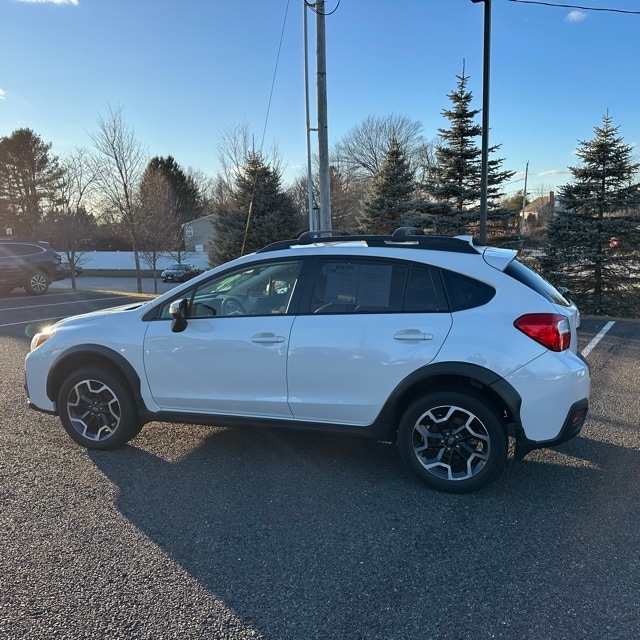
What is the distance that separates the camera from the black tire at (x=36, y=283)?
16.5 metres

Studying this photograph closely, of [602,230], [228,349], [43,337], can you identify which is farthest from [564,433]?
[602,230]

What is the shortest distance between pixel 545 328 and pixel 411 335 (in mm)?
862

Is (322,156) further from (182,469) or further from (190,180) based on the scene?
(190,180)

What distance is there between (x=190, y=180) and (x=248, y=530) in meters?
65.8

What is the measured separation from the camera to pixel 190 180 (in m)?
63.9

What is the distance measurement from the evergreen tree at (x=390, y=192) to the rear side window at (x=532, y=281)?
15.2m

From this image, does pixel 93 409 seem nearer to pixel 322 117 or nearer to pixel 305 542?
pixel 305 542

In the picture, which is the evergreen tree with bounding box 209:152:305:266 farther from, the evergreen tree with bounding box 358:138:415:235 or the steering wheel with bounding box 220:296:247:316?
the steering wheel with bounding box 220:296:247:316

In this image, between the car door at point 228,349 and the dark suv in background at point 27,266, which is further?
the dark suv in background at point 27,266

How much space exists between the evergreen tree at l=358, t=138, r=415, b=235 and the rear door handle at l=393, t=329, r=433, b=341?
619 inches

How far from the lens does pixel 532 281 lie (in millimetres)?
3562

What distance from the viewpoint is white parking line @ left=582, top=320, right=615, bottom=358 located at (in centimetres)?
778

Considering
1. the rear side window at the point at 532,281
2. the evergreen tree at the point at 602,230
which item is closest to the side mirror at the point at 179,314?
the rear side window at the point at 532,281

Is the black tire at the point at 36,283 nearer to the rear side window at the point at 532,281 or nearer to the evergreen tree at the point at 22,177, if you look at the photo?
the rear side window at the point at 532,281
